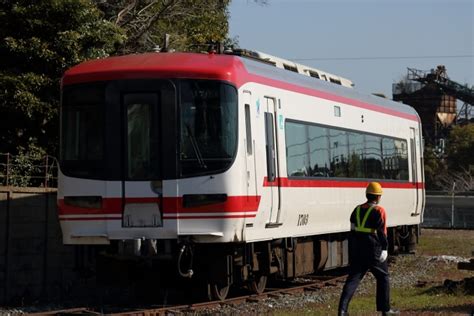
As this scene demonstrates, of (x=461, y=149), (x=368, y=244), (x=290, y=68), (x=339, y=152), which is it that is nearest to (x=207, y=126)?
(x=368, y=244)

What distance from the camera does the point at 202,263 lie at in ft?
42.8

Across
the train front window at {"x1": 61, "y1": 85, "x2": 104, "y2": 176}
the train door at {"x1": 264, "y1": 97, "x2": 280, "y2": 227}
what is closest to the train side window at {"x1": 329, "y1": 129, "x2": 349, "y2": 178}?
the train door at {"x1": 264, "y1": 97, "x2": 280, "y2": 227}

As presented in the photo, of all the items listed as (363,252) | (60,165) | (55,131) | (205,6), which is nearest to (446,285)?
(363,252)

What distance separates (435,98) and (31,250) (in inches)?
2155

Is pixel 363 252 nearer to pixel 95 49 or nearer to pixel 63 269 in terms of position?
pixel 63 269

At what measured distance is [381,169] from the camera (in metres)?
19.0

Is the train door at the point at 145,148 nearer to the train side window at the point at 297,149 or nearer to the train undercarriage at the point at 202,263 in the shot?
the train undercarriage at the point at 202,263

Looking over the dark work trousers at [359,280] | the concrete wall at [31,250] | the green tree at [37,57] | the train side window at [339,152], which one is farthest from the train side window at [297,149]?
the green tree at [37,57]

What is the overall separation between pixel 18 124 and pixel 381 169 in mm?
7502

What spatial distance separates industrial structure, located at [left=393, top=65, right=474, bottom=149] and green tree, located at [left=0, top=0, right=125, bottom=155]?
165 feet

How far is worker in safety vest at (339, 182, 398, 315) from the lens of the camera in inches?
429

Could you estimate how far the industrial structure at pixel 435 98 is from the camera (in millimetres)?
67000

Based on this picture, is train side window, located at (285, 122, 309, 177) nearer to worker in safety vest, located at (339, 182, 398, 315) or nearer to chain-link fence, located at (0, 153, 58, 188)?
worker in safety vest, located at (339, 182, 398, 315)

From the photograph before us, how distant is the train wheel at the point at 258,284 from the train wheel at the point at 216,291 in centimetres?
93
